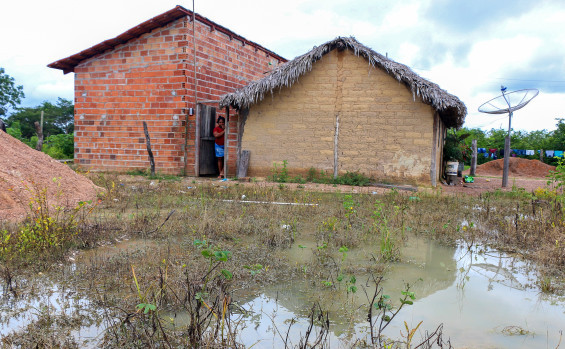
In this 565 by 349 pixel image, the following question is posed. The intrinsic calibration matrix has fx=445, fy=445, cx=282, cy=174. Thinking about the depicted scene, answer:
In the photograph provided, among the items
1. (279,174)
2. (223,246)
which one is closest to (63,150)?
(279,174)

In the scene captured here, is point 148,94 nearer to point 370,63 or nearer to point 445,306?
point 370,63

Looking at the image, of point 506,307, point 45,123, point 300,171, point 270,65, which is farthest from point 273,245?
point 45,123

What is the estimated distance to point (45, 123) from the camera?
31.5 metres

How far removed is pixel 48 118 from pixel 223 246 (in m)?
32.1

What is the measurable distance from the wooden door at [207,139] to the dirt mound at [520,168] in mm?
12056

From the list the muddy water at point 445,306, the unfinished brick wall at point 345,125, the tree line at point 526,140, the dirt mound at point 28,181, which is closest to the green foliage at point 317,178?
the unfinished brick wall at point 345,125

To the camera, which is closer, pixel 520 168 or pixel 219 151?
pixel 219 151

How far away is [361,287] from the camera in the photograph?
3.27 meters

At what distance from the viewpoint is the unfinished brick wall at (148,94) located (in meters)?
11.1

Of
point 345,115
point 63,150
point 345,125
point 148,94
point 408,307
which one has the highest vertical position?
point 148,94

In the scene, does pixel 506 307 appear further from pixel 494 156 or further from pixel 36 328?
pixel 494 156

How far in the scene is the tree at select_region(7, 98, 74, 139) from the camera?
101 ft

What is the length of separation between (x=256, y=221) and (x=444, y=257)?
2179mm

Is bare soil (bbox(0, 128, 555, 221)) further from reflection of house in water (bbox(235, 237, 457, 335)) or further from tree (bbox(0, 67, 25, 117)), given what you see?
tree (bbox(0, 67, 25, 117))
